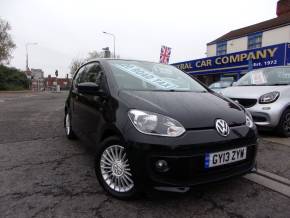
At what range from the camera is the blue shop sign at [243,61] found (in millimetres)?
13909

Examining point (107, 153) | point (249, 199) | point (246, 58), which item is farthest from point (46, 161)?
point (246, 58)

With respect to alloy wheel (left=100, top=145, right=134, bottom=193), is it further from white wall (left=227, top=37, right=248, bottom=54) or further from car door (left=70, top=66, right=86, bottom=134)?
white wall (left=227, top=37, right=248, bottom=54)

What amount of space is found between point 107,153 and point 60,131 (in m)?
3.48

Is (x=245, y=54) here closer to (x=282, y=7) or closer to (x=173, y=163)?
(x=173, y=163)

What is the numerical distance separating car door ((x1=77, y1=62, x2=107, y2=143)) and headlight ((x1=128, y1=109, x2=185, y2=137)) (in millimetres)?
691

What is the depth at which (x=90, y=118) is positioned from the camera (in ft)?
10.7

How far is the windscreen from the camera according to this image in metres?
3.13

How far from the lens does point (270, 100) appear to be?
4875 mm

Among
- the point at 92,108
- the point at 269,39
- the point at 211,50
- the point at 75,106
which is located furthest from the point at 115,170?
the point at 211,50

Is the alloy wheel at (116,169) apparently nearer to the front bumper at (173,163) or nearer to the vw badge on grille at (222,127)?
the front bumper at (173,163)

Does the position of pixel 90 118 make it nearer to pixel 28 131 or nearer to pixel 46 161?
pixel 46 161

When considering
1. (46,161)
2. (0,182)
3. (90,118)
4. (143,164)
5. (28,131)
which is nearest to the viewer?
(143,164)

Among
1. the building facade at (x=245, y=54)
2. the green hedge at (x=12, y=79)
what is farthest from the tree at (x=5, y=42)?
the building facade at (x=245, y=54)

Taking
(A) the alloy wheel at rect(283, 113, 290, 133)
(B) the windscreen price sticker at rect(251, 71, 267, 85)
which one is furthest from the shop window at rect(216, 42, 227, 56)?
(A) the alloy wheel at rect(283, 113, 290, 133)
